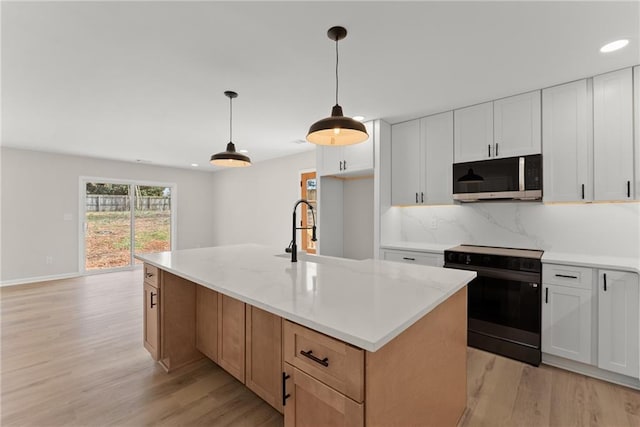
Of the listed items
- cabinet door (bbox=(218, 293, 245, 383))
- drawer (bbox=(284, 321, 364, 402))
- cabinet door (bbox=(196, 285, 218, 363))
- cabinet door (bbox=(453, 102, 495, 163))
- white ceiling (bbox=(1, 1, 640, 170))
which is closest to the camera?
drawer (bbox=(284, 321, 364, 402))

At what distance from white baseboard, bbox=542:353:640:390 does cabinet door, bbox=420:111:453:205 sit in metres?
1.63

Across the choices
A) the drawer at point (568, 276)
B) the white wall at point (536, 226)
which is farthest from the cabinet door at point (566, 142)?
the drawer at point (568, 276)

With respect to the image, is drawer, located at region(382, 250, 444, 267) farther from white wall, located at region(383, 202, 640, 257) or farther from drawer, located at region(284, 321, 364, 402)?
drawer, located at region(284, 321, 364, 402)

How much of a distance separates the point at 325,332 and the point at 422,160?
2836 millimetres

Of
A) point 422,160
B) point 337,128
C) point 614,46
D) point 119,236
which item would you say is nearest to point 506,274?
point 422,160

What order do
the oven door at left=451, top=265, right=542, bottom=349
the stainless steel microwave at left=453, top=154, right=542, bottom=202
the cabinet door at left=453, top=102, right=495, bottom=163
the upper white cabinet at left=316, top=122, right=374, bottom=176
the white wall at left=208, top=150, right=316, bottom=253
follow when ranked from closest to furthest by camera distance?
1. the oven door at left=451, top=265, right=542, bottom=349
2. the stainless steel microwave at left=453, top=154, right=542, bottom=202
3. the cabinet door at left=453, top=102, right=495, bottom=163
4. the upper white cabinet at left=316, top=122, right=374, bottom=176
5. the white wall at left=208, top=150, right=316, bottom=253

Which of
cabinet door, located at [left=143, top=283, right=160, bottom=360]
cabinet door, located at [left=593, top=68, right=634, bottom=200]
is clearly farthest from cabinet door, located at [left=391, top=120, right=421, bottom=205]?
cabinet door, located at [left=143, top=283, right=160, bottom=360]

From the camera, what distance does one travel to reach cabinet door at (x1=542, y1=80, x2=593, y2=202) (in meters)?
2.43

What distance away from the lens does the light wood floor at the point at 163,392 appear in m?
1.80

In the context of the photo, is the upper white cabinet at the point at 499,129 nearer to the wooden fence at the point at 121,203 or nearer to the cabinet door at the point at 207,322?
the cabinet door at the point at 207,322

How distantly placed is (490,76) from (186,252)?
10.3ft

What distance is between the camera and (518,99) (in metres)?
2.73

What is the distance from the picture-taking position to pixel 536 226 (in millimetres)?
2861

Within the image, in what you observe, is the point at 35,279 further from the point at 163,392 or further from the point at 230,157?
the point at 230,157
